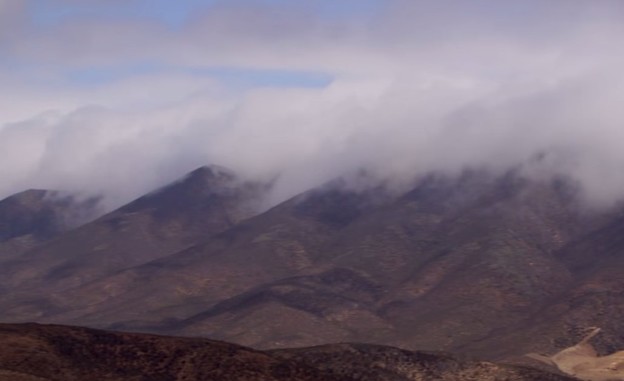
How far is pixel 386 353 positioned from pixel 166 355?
38.9 meters

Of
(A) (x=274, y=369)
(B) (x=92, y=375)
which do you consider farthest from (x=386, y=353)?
(B) (x=92, y=375)

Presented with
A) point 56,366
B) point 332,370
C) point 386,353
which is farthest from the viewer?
point 386,353

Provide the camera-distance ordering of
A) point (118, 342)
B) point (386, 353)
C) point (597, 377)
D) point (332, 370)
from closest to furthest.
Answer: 1. point (118, 342)
2. point (332, 370)
3. point (386, 353)
4. point (597, 377)

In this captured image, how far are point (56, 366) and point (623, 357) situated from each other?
11357 centimetres

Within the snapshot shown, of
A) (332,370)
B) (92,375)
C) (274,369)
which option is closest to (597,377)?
(332,370)

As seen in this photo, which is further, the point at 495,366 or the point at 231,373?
the point at 495,366

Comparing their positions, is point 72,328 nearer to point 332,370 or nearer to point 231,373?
point 231,373

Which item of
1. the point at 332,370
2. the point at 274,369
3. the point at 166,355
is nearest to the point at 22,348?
the point at 166,355

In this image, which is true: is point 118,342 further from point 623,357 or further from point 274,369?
point 623,357

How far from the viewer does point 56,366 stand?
111m

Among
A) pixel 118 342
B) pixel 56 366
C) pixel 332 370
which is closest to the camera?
pixel 56 366

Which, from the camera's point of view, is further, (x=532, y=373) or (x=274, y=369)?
(x=532, y=373)

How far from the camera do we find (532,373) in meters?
148

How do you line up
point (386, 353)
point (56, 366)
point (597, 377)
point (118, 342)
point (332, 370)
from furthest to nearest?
point (597, 377), point (386, 353), point (332, 370), point (118, 342), point (56, 366)
